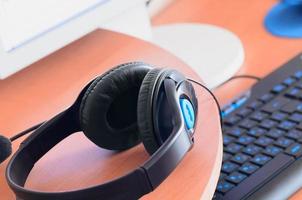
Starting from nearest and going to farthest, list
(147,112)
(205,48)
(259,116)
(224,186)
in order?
(147,112), (224,186), (259,116), (205,48)

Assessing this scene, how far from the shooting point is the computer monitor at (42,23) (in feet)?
2.00

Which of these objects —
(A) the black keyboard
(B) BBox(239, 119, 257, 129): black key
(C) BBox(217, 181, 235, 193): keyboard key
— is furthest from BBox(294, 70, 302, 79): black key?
(C) BBox(217, 181, 235, 193): keyboard key

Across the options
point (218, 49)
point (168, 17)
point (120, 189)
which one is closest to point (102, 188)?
point (120, 189)

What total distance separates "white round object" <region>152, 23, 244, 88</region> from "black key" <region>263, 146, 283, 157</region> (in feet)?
0.55

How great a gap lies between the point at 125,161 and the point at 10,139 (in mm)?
121

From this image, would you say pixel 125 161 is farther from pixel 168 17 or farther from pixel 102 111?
pixel 168 17

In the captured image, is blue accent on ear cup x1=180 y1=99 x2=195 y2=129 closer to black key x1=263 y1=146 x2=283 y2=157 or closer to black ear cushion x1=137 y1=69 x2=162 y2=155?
black ear cushion x1=137 y1=69 x2=162 y2=155

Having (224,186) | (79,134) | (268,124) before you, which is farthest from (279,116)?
(79,134)

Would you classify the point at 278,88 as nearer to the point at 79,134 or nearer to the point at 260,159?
the point at 260,159

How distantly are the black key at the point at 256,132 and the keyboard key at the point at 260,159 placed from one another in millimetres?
39

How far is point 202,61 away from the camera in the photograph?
0.80m

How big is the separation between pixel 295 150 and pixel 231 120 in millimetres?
96

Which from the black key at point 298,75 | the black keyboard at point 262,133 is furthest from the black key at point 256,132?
the black key at point 298,75

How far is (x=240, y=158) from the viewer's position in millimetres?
608
